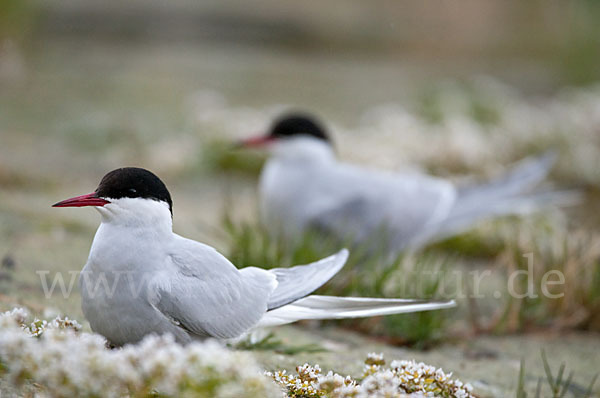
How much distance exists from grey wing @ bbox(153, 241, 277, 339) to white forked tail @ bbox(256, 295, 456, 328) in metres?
0.06

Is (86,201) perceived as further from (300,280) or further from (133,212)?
(300,280)

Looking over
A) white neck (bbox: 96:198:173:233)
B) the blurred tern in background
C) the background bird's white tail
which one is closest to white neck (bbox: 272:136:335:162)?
the blurred tern in background

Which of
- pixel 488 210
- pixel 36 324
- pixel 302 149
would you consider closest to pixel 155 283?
pixel 36 324

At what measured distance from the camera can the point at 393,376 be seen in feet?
4.51

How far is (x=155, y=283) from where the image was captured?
147 cm

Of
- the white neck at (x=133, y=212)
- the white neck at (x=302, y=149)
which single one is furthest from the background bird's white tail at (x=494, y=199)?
the white neck at (x=133, y=212)

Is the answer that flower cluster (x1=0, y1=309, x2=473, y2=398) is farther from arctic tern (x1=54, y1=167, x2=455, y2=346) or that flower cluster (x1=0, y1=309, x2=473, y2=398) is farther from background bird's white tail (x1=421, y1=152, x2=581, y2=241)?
background bird's white tail (x1=421, y1=152, x2=581, y2=241)

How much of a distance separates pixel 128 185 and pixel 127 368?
1.64 ft

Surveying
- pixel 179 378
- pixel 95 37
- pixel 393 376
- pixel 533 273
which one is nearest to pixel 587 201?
pixel 533 273

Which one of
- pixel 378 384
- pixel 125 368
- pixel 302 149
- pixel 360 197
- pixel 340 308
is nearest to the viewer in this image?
pixel 125 368

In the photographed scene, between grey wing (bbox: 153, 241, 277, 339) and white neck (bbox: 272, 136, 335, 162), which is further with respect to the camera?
white neck (bbox: 272, 136, 335, 162)

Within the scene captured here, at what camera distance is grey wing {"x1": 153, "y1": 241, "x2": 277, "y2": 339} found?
148 cm

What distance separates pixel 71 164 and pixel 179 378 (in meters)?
3.47

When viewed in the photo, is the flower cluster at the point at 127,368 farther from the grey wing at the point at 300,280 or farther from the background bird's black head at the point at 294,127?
the background bird's black head at the point at 294,127
